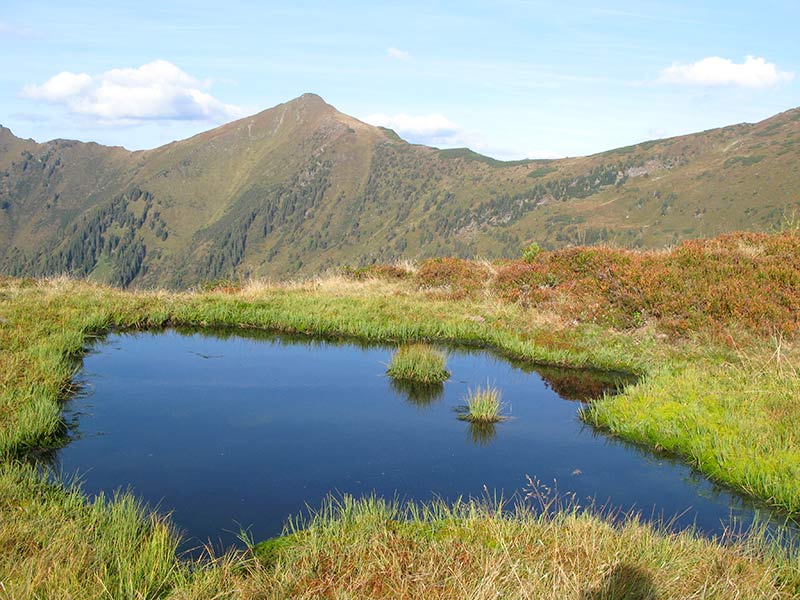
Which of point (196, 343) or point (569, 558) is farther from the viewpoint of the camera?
point (196, 343)

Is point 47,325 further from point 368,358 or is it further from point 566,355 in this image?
point 566,355

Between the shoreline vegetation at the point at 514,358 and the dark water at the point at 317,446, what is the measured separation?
0.57m

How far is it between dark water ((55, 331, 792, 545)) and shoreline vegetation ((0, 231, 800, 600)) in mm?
572

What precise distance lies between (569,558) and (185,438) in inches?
274

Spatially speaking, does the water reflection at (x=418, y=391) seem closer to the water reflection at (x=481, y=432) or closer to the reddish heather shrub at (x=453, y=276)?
the water reflection at (x=481, y=432)

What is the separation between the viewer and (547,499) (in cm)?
840

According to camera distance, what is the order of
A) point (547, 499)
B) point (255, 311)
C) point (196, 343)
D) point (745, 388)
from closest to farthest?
point (547, 499)
point (745, 388)
point (196, 343)
point (255, 311)

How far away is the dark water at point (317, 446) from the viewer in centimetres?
846

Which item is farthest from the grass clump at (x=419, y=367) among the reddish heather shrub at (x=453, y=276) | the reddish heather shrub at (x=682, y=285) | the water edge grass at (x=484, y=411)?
the reddish heather shrub at (x=453, y=276)

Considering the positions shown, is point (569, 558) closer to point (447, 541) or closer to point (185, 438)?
point (447, 541)

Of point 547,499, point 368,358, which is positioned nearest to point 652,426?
point 547,499

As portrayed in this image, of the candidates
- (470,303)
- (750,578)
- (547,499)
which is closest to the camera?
(750,578)

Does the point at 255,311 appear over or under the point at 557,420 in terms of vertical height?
over

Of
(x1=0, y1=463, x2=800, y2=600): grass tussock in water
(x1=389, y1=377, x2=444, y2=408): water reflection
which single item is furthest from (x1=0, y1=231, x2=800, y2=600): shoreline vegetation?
(x1=389, y1=377, x2=444, y2=408): water reflection
